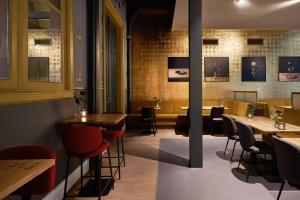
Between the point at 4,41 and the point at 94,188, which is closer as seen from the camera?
the point at 4,41

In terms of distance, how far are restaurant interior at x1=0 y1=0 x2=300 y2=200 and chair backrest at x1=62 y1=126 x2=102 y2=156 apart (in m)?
0.01

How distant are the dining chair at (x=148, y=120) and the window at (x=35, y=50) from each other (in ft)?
13.7

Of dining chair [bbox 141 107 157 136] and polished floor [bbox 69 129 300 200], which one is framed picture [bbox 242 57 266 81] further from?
polished floor [bbox 69 129 300 200]

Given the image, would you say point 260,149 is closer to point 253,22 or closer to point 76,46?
point 76,46

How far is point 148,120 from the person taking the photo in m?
7.94

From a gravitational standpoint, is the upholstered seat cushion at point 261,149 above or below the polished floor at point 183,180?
above

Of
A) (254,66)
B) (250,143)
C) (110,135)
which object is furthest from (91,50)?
(254,66)

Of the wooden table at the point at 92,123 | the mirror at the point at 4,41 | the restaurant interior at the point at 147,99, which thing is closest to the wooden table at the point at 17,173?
the restaurant interior at the point at 147,99

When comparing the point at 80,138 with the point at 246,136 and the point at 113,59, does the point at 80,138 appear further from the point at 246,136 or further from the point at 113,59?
the point at 113,59

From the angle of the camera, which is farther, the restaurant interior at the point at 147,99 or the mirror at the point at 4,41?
the restaurant interior at the point at 147,99

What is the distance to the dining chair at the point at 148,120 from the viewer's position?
782cm

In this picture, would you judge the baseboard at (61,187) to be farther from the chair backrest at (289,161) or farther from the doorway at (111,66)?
the doorway at (111,66)

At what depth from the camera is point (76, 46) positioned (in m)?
4.05

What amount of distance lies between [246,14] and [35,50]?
5801 mm
